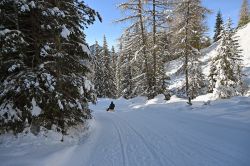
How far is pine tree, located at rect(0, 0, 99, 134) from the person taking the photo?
26.6 ft

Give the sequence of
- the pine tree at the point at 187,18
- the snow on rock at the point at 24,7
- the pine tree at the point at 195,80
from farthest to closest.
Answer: the pine tree at the point at 195,80, the pine tree at the point at 187,18, the snow on rock at the point at 24,7

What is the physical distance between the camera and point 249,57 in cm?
4550

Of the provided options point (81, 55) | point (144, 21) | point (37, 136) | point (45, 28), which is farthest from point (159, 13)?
point (37, 136)

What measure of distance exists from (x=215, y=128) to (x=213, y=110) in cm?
395

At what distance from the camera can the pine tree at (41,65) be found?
8.11 m

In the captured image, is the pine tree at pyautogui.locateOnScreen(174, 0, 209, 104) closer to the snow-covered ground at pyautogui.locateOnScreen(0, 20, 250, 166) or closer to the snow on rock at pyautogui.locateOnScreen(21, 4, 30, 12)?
the snow-covered ground at pyautogui.locateOnScreen(0, 20, 250, 166)

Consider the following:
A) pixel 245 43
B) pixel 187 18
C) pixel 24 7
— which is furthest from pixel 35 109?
pixel 245 43

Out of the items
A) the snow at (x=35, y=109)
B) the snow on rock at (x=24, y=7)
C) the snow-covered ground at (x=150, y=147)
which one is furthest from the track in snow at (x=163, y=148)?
the snow on rock at (x=24, y=7)

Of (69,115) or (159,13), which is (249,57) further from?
(69,115)

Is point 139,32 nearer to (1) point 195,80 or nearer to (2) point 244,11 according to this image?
(1) point 195,80

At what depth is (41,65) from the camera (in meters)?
8.69

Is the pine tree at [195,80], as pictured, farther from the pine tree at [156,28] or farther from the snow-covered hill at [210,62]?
the pine tree at [156,28]

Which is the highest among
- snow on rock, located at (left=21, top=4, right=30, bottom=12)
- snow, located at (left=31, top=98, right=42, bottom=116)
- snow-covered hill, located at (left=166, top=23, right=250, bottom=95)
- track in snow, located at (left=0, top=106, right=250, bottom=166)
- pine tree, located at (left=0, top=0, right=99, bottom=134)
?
snow-covered hill, located at (left=166, top=23, right=250, bottom=95)

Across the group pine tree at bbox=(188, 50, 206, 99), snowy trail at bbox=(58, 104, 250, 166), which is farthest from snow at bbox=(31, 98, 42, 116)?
pine tree at bbox=(188, 50, 206, 99)
